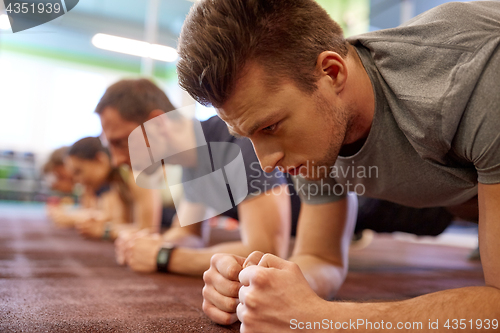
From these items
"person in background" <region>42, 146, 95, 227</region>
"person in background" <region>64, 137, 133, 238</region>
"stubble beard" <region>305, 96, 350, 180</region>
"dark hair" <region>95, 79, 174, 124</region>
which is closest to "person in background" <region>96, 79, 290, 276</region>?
"dark hair" <region>95, 79, 174, 124</region>

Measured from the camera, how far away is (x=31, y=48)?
505cm

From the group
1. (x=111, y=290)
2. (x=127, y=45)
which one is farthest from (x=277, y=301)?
(x=127, y=45)

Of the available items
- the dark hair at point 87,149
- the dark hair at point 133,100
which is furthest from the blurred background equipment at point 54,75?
the dark hair at point 133,100

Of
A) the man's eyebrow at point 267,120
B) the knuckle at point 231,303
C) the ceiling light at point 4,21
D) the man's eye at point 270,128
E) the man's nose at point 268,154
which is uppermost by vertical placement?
the ceiling light at point 4,21

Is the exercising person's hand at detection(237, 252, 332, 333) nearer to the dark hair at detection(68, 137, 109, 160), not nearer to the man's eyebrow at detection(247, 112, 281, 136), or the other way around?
the man's eyebrow at detection(247, 112, 281, 136)

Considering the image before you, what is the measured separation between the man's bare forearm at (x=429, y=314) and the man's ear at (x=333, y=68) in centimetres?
36

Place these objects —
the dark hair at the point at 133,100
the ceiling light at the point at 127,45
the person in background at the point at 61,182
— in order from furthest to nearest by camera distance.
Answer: the ceiling light at the point at 127,45 → the person in background at the point at 61,182 → the dark hair at the point at 133,100

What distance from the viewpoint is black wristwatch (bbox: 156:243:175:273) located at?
1009mm

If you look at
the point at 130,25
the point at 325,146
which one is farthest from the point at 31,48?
the point at 325,146

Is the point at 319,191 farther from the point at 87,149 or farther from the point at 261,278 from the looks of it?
the point at 87,149

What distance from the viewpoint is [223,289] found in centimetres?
55

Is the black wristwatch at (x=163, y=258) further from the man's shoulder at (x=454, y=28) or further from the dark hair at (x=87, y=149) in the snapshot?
the dark hair at (x=87, y=149)

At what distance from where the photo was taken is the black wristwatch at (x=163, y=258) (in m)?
1.01

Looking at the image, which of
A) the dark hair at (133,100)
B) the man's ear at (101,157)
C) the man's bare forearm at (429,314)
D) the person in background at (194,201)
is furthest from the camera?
the man's ear at (101,157)
